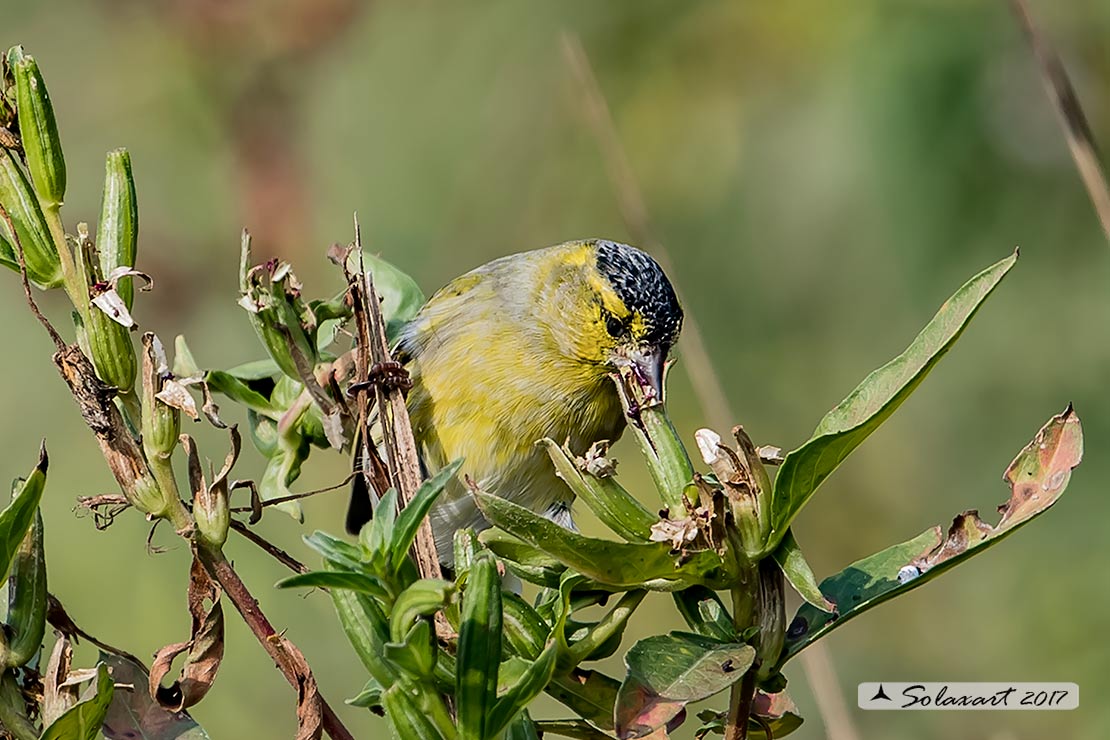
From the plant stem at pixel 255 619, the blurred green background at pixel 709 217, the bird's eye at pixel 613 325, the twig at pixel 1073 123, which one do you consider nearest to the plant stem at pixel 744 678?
the plant stem at pixel 255 619

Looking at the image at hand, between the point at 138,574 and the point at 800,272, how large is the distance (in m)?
1.50

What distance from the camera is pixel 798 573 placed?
911 mm

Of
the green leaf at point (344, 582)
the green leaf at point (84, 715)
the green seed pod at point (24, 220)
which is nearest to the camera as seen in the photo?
the green leaf at point (344, 582)

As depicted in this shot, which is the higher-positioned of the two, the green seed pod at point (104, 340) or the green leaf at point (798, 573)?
the green seed pod at point (104, 340)

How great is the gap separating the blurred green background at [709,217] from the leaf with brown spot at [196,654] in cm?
148

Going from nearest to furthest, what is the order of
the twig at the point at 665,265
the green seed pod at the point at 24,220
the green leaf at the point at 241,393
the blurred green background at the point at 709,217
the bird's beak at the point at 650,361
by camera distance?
the green seed pod at the point at 24,220
the green leaf at the point at 241,393
the twig at the point at 665,265
the bird's beak at the point at 650,361
the blurred green background at the point at 709,217

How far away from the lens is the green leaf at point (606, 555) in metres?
0.88

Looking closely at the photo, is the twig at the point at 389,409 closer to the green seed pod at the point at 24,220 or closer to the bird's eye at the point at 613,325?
the green seed pod at the point at 24,220

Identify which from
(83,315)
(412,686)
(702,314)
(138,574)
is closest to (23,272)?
(83,315)

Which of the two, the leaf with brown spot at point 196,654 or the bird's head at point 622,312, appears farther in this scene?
the bird's head at point 622,312

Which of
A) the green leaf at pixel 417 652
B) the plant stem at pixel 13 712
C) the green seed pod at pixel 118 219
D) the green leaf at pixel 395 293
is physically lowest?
the green leaf at pixel 417 652

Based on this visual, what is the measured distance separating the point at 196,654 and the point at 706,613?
0.38 m

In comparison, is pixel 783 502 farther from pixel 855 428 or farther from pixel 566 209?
pixel 566 209

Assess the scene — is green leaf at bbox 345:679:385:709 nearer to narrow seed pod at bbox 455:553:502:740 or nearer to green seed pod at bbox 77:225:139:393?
narrow seed pod at bbox 455:553:502:740
